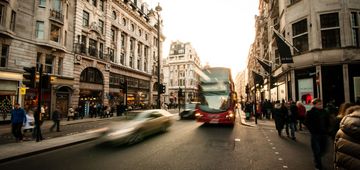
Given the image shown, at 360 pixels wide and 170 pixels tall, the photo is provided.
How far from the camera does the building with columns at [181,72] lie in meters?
86.2

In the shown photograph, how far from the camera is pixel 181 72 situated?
88.9 meters

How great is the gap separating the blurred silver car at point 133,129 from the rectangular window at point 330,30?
14.5 meters

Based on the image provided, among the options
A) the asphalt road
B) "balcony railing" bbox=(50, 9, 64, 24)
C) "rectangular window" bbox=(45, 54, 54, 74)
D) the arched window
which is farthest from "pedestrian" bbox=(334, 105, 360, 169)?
the arched window

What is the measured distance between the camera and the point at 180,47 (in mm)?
92625

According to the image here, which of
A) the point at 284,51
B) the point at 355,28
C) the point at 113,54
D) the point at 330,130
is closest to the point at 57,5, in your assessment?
the point at 113,54

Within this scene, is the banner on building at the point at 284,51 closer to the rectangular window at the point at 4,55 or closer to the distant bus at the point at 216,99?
the distant bus at the point at 216,99

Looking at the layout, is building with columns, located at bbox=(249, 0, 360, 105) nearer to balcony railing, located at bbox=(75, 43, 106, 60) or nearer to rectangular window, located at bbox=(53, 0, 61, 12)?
balcony railing, located at bbox=(75, 43, 106, 60)

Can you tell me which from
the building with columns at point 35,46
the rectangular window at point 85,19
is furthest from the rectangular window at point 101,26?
the building with columns at point 35,46

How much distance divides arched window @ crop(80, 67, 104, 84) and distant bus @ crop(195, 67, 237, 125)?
58.9 feet

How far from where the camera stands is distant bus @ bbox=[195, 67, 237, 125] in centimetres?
1412

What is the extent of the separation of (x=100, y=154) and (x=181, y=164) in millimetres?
3146

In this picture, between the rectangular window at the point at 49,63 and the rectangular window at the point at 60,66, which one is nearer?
the rectangular window at the point at 49,63

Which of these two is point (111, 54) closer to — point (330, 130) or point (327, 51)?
point (327, 51)

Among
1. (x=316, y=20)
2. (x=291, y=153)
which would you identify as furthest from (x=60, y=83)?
(x=316, y=20)
